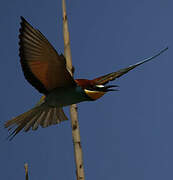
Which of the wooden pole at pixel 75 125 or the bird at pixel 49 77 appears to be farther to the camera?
the wooden pole at pixel 75 125

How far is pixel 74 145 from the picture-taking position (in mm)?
843

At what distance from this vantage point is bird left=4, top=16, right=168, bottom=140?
26.8 inches

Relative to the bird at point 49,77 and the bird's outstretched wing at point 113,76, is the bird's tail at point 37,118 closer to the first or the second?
the bird at point 49,77

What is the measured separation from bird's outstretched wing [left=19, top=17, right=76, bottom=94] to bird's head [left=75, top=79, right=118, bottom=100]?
0.7 inches

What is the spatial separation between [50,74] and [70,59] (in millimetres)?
177

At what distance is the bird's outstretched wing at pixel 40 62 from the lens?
0.67 metres

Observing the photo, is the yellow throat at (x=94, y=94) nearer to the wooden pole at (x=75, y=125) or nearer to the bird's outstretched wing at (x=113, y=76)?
the bird's outstretched wing at (x=113, y=76)

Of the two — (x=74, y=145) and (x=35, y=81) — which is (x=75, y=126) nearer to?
(x=74, y=145)

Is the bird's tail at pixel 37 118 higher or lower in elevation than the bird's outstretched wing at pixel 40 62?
lower

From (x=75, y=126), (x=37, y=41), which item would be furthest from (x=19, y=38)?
(x=75, y=126)

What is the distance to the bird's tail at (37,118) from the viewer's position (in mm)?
809

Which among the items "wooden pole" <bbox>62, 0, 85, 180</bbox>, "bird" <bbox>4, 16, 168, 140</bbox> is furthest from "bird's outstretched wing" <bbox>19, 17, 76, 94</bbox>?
"wooden pole" <bbox>62, 0, 85, 180</bbox>

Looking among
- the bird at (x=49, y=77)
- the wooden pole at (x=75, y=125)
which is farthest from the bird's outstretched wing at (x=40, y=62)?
the wooden pole at (x=75, y=125)

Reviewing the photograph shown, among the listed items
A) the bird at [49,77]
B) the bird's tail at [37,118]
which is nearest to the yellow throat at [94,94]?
the bird at [49,77]
